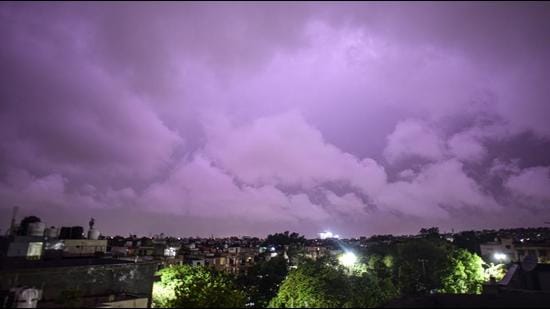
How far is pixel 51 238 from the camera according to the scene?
42.6 m

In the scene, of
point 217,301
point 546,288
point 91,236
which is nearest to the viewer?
point 217,301

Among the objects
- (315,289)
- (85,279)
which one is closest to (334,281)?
(315,289)

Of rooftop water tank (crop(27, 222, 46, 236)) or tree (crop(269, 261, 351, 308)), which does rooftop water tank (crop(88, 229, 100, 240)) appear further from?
tree (crop(269, 261, 351, 308))

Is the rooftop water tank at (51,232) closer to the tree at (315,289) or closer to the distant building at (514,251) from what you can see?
the tree at (315,289)

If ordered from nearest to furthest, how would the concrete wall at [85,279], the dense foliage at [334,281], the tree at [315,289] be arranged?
1. the concrete wall at [85,279]
2. the dense foliage at [334,281]
3. the tree at [315,289]

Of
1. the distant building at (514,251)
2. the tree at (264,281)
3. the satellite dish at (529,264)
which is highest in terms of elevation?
the distant building at (514,251)

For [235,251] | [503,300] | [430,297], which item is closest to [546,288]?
[503,300]

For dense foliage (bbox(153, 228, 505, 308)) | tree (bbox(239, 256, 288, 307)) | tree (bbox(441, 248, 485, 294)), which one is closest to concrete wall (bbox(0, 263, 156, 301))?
dense foliage (bbox(153, 228, 505, 308))

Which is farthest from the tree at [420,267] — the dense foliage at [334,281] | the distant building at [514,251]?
the distant building at [514,251]

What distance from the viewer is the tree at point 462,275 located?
45.4m

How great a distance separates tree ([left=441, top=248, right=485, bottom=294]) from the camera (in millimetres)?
45438

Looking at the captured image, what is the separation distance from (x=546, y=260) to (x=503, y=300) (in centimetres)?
5940

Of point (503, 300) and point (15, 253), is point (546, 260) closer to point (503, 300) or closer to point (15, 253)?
point (503, 300)

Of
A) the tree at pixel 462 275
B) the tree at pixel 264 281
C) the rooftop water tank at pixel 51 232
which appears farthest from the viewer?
the tree at pixel 264 281
